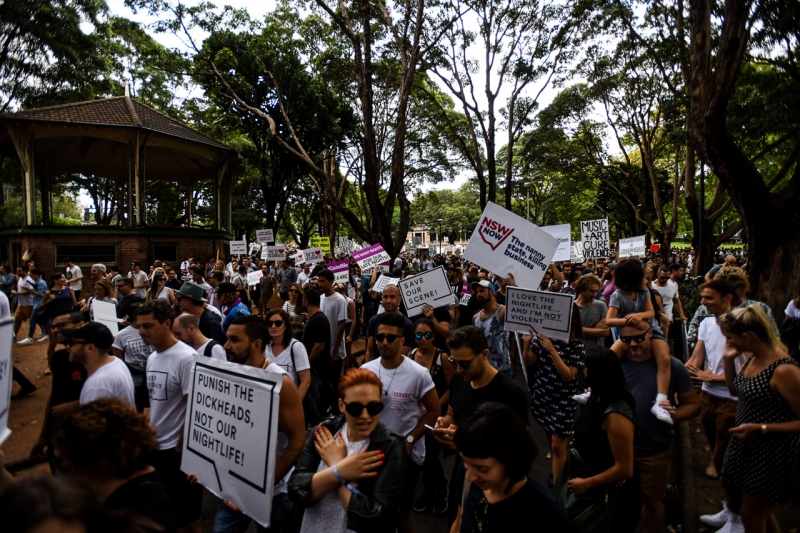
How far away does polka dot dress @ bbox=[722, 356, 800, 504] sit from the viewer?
10.4 feet

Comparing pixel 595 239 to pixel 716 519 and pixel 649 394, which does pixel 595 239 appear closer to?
pixel 716 519

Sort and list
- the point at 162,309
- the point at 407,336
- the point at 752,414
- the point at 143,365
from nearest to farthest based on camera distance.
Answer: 1. the point at 752,414
2. the point at 162,309
3. the point at 143,365
4. the point at 407,336

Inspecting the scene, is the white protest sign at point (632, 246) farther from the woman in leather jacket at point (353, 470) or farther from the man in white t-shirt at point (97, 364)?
the man in white t-shirt at point (97, 364)

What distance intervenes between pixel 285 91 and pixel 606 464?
1594cm

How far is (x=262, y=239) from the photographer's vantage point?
1997cm

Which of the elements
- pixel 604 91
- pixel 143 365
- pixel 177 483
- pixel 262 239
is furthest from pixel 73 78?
pixel 177 483

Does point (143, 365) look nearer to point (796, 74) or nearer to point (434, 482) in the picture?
point (434, 482)

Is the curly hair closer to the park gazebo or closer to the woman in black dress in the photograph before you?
the woman in black dress

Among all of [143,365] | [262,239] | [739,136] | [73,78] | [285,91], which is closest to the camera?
[143,365]

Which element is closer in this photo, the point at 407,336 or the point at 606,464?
the point at 606,464

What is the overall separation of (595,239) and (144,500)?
12095mm

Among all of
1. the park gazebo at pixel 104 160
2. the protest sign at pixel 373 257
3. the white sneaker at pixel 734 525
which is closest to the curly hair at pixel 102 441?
the white sneaker at pixel 734 525

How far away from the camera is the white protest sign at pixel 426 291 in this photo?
6.51 meters

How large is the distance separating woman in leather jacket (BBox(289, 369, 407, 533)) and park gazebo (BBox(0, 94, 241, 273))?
61.7 feet
